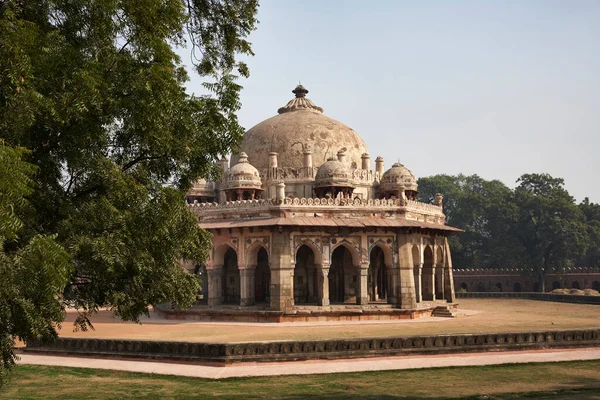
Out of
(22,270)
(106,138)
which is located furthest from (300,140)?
(22,270)

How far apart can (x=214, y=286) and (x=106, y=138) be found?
22.5m

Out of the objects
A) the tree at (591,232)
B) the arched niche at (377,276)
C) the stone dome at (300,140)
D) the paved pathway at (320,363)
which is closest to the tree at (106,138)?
the paved pathway at (320,363)

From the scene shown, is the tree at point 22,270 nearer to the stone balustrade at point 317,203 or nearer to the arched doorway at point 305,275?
the stone balustrade at point 317,203

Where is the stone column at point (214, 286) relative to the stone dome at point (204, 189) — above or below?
below

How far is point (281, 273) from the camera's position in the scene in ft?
95.2

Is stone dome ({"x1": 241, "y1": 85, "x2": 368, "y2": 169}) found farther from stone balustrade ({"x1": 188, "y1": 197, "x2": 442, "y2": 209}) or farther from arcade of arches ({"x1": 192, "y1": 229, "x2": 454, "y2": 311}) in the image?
arcade of arches ({"x1": 192, "y1": 229, "x2": 454, "y2": 311})

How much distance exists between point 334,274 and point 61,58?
84.0ft

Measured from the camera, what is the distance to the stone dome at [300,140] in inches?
1433

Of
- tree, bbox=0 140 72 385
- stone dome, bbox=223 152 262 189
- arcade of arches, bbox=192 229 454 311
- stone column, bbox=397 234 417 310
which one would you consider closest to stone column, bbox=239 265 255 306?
arcade of arches, bbox=192 229 454 311

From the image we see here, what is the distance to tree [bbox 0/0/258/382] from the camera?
27.5 ft

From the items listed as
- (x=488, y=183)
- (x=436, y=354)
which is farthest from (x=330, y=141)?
(x=488, y=183)

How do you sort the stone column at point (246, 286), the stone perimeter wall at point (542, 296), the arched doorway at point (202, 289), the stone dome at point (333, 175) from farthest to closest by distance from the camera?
the stone perimeter wall at point (542, 296), the arched doorway at point (202, 289), the stone dome at point (333, 175), the stone column at point (246, 286)

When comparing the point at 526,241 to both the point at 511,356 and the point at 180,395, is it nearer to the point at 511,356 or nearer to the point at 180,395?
the point at 511,356

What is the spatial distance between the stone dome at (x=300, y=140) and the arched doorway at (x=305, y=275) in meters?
5.77
